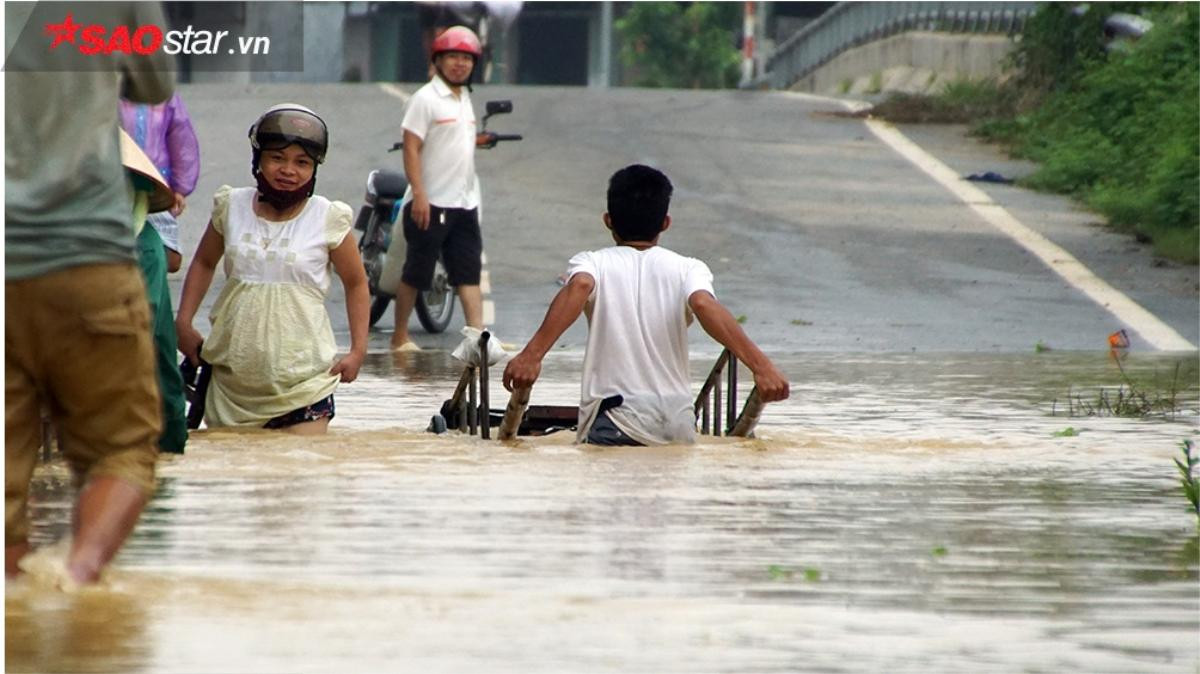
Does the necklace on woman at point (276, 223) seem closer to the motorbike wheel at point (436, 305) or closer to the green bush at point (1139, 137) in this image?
the motorbike wheel at point (436, 305)

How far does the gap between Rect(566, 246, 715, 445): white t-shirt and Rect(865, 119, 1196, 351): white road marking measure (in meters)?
7.23

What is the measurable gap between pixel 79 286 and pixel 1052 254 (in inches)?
607

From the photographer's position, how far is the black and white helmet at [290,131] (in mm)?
9875

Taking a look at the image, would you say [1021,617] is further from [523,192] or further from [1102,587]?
[523,192]

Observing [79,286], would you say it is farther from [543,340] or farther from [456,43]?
[456,43]

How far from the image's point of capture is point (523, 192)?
24125mm

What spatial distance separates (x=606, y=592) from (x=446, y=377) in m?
7.74

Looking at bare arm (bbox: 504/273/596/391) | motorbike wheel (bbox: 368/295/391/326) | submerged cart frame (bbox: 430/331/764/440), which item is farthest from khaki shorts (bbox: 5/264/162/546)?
motorbike wheel (bbox: 368/295/391/326)

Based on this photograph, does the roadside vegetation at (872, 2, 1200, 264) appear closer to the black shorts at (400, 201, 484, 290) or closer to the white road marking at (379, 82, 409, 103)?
the white road marking at (379, 82, 409, 103)

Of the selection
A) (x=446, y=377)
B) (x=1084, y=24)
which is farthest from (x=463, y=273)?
(x=1084, y=24)

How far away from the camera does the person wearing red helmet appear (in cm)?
1530

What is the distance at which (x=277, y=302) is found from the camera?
1014cm

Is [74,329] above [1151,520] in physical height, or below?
above

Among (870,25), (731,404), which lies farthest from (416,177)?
(870,25)
